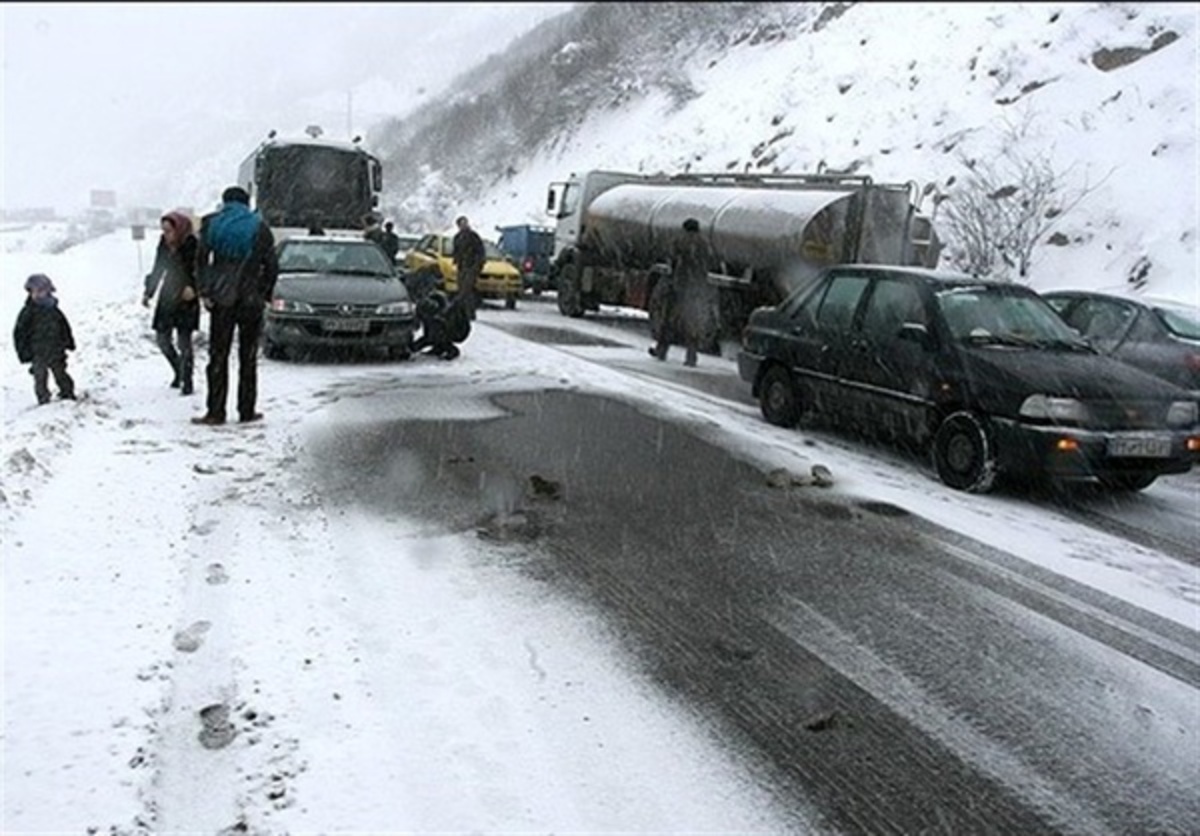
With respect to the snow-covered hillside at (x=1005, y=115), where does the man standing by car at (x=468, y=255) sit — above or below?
below

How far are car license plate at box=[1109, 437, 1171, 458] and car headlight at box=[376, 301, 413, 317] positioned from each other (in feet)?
26.6

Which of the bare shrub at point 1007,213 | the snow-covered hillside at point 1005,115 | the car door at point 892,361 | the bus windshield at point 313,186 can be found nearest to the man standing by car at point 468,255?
the bus windshield at point 313,186

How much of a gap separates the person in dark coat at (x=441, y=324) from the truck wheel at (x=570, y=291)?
8114mm

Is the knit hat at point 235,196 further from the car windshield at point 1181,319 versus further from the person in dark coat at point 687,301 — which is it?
the car windshield at point 1181,319

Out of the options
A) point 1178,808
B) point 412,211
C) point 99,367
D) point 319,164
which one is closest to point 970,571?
point 1178,808

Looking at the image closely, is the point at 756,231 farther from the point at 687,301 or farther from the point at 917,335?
the point at 917,335

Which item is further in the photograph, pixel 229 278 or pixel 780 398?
pixel 780 398

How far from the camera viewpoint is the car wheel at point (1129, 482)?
8.32 m

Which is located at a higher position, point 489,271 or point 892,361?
point 892,361

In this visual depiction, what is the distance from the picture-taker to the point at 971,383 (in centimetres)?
802

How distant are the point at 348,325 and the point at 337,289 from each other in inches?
21.8

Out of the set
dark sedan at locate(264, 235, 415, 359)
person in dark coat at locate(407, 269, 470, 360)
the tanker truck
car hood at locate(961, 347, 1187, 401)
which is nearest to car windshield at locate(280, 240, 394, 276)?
dark sedan at locate(264, 235, 415, 359)

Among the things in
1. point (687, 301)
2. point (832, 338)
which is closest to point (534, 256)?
point (687, 301)

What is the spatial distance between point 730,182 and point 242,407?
1214cm
